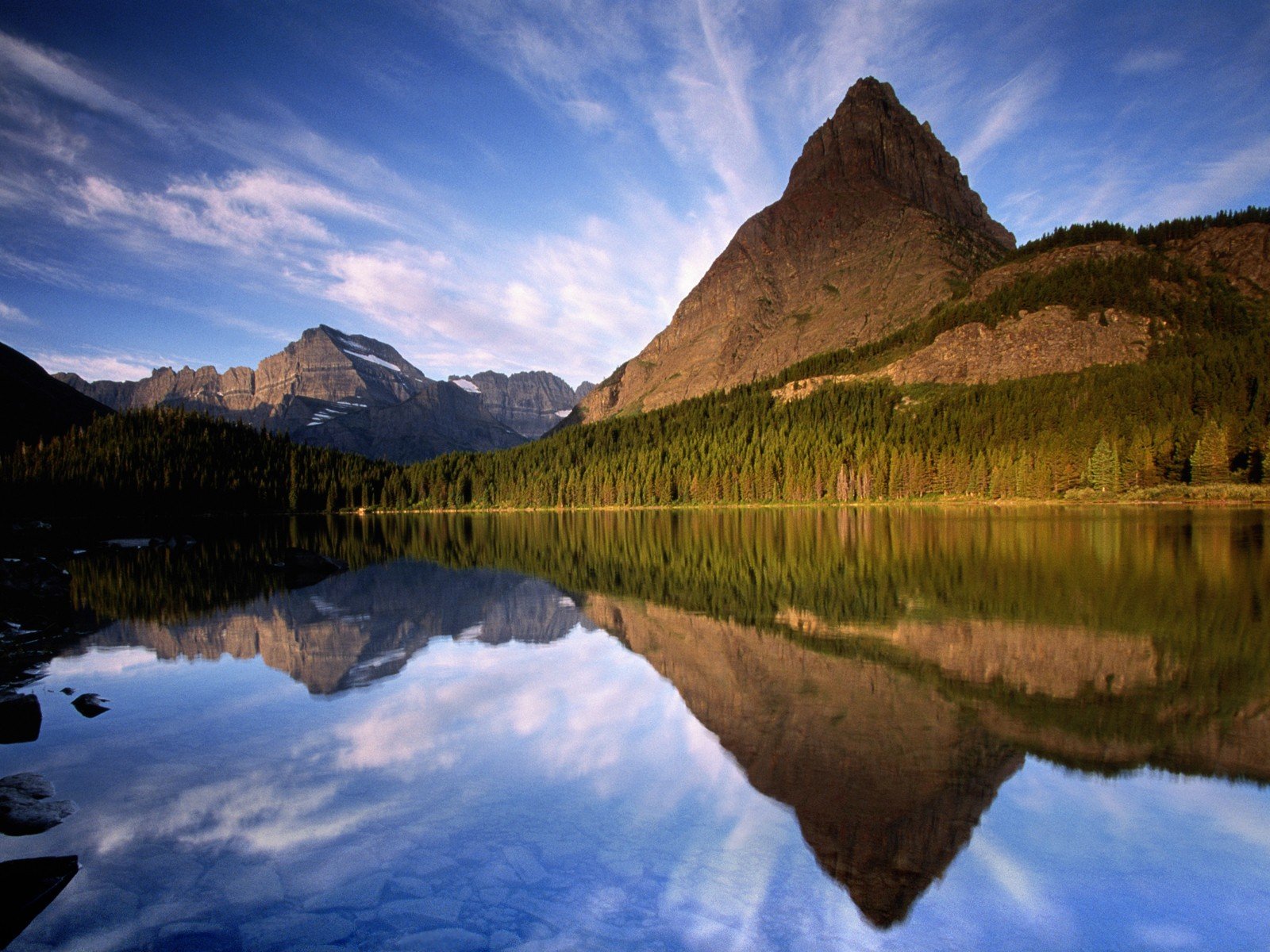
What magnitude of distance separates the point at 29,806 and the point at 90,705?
5.45 meters

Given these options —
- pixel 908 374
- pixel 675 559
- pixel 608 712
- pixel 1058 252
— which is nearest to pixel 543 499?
pixel 908 374

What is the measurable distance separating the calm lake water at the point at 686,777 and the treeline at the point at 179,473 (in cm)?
13129

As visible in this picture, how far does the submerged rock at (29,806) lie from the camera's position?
8.05 meters

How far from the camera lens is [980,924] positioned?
225 inches

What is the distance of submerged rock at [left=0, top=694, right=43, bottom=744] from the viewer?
11422mm

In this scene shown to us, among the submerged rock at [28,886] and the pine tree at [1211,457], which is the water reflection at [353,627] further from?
the pine tree at [1211,457]

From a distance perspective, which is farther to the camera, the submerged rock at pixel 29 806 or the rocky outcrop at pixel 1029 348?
the rocky outcrop at pixel 1029 348

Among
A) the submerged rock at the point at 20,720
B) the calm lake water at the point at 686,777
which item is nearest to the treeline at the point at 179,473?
the submerged rock at the point at 20,720

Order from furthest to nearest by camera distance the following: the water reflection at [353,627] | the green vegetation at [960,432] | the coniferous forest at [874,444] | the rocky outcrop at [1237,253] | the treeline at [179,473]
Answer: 1. the rocky outcrop at [1237,253]
2. the treeline at [179,473]
3. the coniferous forest at [874,444]
4. the green vegetation at [960,432]
5. the water reflection at [353,627]

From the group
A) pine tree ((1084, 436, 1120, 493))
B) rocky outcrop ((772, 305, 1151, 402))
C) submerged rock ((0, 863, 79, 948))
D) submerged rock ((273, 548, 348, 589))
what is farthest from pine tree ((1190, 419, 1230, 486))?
submerged rock ((0, 863, 79, 948))

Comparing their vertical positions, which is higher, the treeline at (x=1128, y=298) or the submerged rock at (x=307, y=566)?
the treeline at (x=1128, y=298)

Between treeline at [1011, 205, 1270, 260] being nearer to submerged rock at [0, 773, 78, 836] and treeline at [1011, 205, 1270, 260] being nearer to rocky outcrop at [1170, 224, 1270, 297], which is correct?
rocky outcrop at [1170, 224, 1270, 297]

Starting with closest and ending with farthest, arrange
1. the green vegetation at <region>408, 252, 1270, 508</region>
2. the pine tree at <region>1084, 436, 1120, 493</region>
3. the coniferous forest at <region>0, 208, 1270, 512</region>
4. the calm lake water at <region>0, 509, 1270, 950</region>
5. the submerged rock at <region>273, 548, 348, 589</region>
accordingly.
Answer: the calm lake water at <region>0, 509, 1270, 950</region> → the submerged rock at <region>273, 548, 348, 589</region> → the pine tree at <region>1084, 436, 1120, 493</region> → the green vegetation at <region>408, 252, 1270, 508</region> → the coniferous forest at <region>0, 208, 1270, 512</region>

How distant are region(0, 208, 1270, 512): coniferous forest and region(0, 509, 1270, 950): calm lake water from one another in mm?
92029
